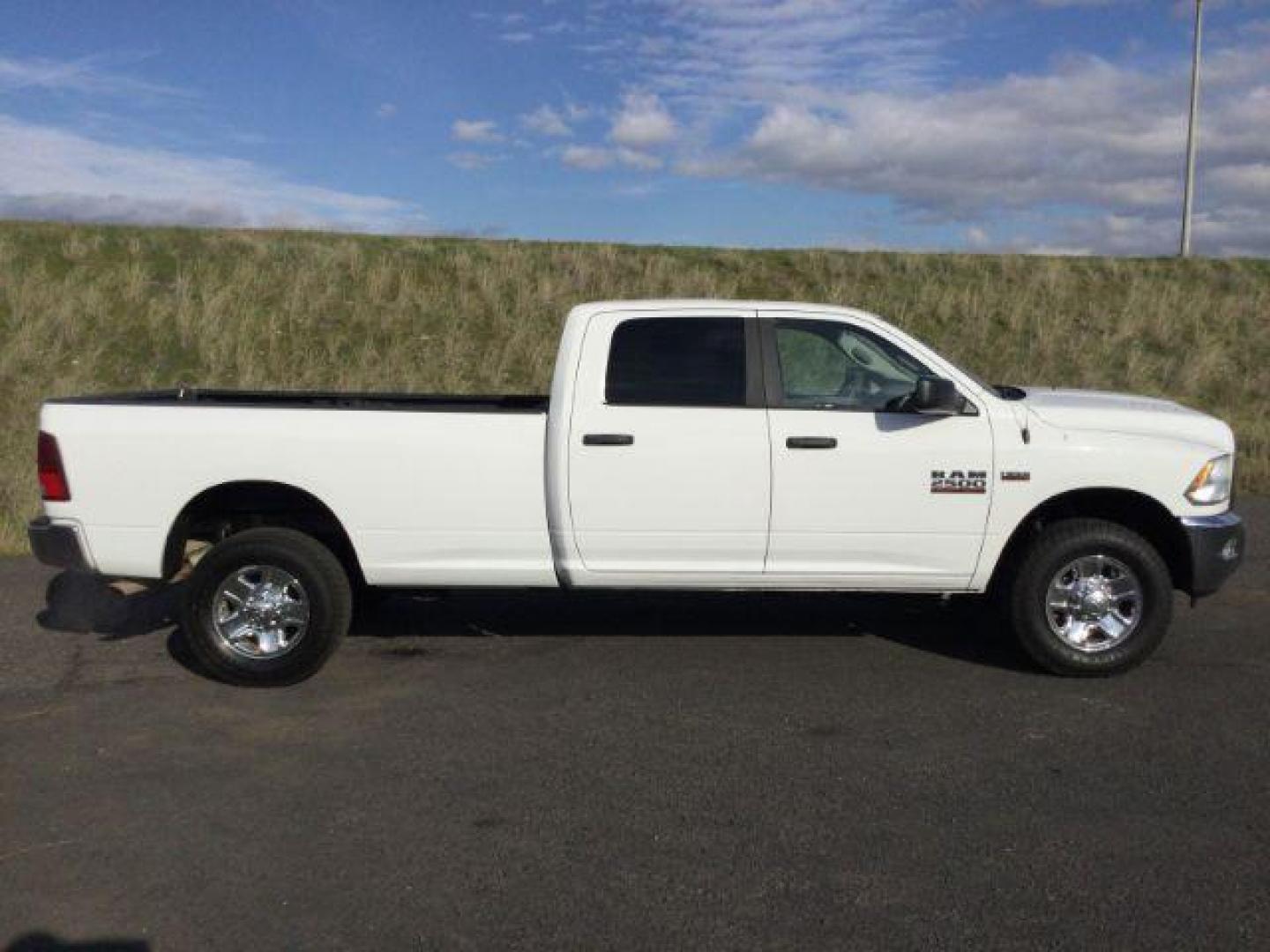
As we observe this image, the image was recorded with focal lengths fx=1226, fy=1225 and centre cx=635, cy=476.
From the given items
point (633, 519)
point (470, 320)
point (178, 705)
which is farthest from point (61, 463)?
point (470, 320)

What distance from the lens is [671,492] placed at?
6109mm

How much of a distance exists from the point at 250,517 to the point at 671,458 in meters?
2.27

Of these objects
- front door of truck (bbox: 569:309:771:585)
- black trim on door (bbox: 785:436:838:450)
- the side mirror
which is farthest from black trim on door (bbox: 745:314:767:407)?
the side mirror

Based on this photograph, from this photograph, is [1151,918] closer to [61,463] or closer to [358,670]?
[358,670]

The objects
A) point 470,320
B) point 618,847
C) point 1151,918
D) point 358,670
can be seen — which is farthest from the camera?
point 470,320

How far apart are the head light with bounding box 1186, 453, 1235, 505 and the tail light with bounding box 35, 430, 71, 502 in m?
5.57

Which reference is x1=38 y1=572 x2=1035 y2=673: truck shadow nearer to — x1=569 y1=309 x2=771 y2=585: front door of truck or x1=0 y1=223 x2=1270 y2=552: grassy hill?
x1=569 y1=309 x2=771 y2=585: front door of truck

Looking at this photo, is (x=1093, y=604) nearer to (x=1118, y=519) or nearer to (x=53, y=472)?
(x=1118, y=519)

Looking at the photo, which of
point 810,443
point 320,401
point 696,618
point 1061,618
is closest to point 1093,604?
point 1061,618

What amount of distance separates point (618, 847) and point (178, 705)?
268 centimetres

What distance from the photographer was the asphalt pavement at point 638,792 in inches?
149

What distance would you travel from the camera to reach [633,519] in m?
6.15

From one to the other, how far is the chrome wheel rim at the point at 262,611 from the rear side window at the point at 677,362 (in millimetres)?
1913

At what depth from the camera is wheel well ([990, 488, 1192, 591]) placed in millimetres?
6227
